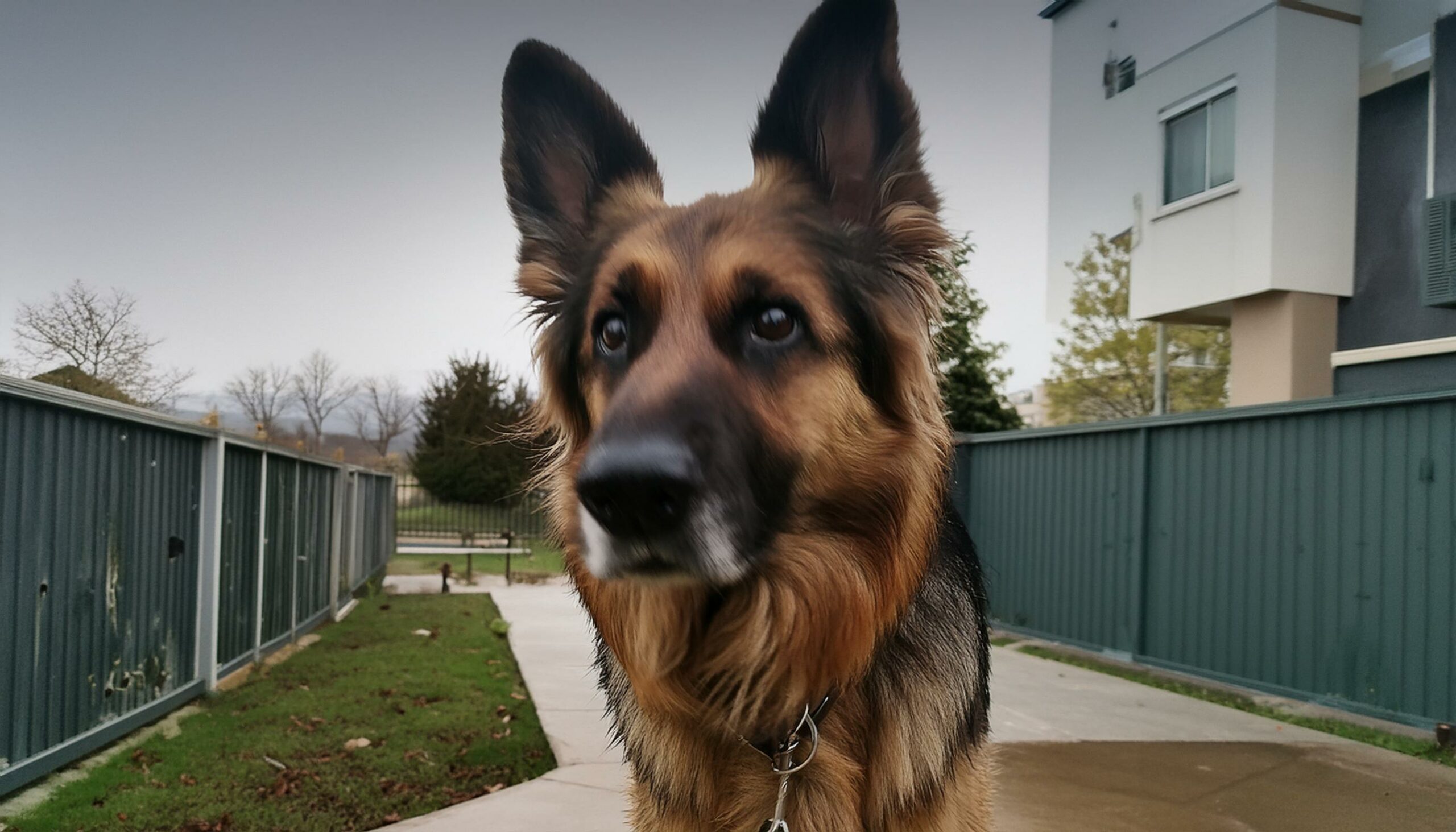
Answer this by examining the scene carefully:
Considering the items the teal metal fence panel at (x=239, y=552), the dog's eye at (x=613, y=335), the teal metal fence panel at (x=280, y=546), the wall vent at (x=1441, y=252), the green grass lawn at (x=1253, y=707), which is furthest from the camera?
the wall vent at (x=1441, y=252)

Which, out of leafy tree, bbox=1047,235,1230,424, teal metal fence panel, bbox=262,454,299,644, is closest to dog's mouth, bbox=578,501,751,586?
teal metal fence panel, bbox=262,454,299,644

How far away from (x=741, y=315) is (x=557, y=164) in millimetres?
935

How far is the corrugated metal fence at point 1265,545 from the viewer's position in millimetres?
5688

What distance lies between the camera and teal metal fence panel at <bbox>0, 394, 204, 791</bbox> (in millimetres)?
3699

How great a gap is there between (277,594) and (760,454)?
270 inches

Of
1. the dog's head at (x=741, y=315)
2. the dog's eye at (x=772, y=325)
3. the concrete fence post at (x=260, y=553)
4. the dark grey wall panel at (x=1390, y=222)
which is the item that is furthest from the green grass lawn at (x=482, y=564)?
the dog's eye at (x=772, y=325)

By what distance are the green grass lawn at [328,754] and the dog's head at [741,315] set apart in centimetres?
268

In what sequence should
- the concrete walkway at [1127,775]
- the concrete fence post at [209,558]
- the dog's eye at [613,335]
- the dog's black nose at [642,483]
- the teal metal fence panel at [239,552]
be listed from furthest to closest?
the teal metal fence panel at [239,552], the concrete fence post at [209,558], the concrete walkway at [1127,775], the dog's eye at [613,335], the dog's black nose at [642,483]

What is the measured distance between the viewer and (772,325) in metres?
2.05

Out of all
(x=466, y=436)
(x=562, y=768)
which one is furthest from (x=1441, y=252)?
(x=466, y=436)

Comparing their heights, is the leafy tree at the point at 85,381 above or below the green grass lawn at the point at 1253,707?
above

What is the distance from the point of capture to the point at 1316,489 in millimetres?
6461

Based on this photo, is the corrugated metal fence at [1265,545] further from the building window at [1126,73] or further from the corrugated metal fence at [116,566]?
the corrugated metal fence at [116,566]

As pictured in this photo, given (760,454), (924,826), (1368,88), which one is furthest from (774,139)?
(1368,88)
